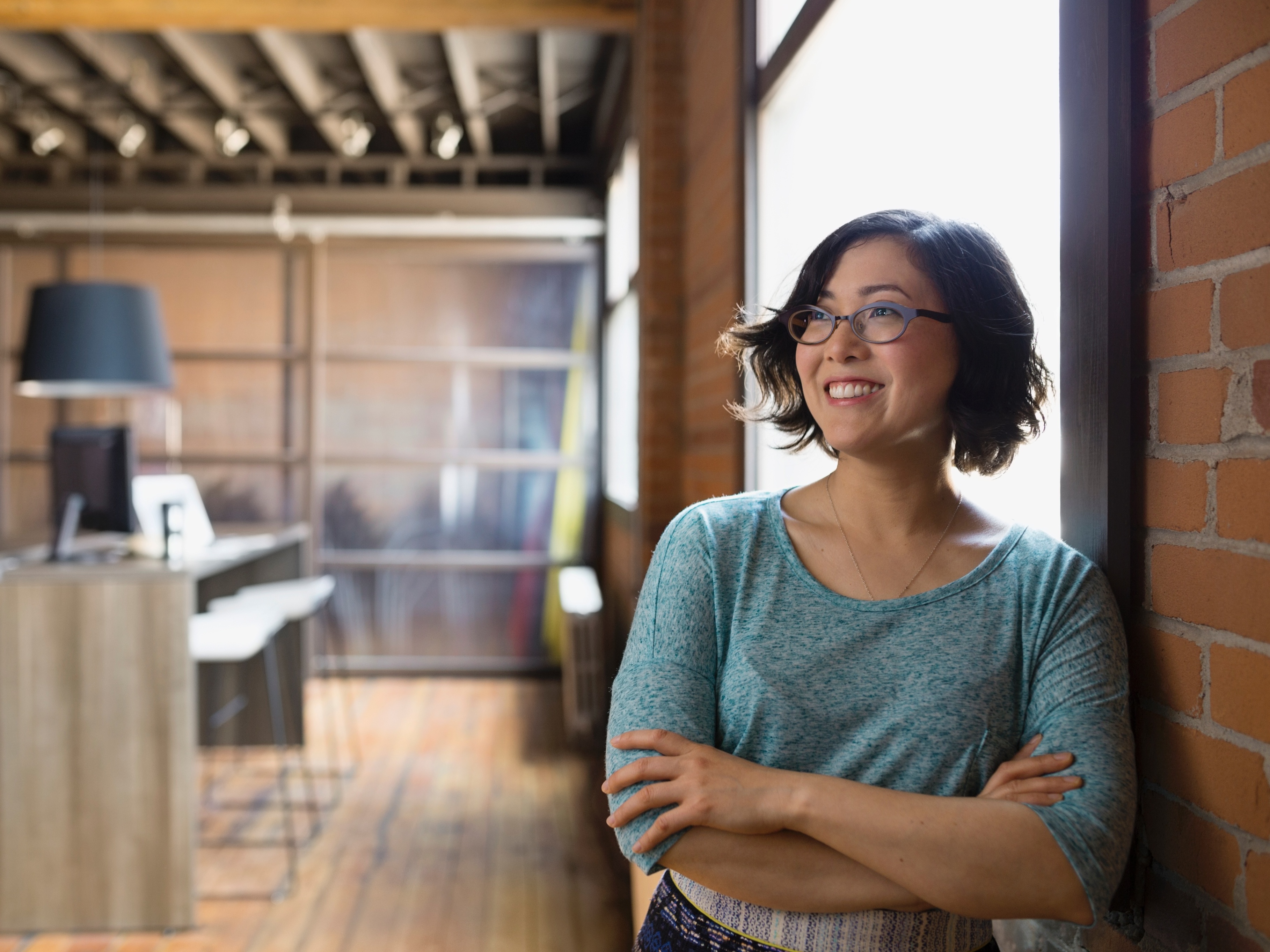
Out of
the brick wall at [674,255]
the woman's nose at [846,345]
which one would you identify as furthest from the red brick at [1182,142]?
the brick wall at [674,255]

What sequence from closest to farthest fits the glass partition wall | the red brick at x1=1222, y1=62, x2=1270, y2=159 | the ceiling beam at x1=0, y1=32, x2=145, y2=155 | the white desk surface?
the red brick at x1=1222, y1=62, x2=1270, y2=159, the white desk surface, the ceiling beam at x1=0, y1=32, x2=145, y2=155, the glass partition wall

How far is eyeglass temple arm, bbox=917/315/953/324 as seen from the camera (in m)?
1.09

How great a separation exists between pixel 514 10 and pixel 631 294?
1.60m

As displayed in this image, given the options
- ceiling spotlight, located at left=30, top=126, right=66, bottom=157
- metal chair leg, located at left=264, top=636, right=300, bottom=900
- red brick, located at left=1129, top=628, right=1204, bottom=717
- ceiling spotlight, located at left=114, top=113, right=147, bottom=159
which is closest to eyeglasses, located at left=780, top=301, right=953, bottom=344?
red brick, located at left=1129, top=628, right=1204, bottom=717

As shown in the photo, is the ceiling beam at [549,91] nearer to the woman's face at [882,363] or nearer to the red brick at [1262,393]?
the woman's face at [882,363]

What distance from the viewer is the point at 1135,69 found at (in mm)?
1005

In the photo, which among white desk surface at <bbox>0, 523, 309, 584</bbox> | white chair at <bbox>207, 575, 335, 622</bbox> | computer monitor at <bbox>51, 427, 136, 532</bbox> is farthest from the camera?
white chair at <bbox>207, 575, 335, 622</bbox>

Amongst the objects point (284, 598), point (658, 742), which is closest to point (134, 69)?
point (284, 598)

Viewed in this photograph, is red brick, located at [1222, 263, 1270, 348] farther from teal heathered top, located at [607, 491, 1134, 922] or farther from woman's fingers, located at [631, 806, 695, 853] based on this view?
woman's fingers, located at [631, 806, 695, 853]

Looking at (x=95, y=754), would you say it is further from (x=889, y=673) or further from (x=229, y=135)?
(x=229, y=135)

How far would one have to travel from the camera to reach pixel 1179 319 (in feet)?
3.15

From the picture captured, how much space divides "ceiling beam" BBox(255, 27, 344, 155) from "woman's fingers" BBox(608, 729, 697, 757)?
382 centimetres

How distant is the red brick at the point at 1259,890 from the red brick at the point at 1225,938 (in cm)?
2

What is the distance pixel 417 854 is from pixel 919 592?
281cm
